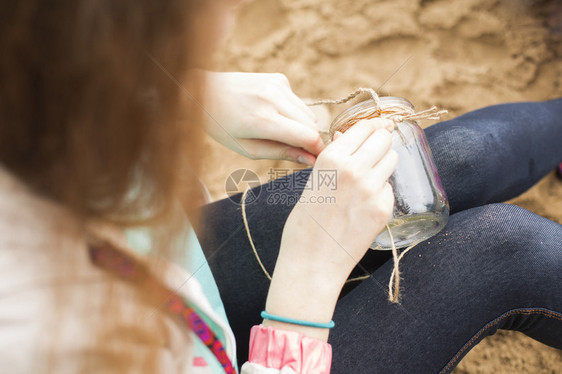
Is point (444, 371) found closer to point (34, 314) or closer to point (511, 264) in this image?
point (511, 264)

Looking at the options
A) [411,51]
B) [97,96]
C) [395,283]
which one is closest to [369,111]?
[395,283]

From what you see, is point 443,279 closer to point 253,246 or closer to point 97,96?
point 253,246

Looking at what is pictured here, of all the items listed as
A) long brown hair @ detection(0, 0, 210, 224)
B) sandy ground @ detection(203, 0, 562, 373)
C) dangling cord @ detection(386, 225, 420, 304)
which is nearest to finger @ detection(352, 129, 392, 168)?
dangling cord @ detection(386, 225, 420, 304)

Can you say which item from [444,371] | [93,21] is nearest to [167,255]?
[93,21]

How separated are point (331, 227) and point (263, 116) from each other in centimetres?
21

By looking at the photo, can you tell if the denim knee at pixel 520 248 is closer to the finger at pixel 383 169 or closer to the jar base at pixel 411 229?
the jar base at pixel 411 229

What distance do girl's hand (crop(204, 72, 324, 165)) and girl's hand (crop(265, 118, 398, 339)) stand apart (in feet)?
0.38

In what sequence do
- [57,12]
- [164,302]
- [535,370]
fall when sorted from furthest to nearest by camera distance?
[535,370] → [164,302] → [57,12]

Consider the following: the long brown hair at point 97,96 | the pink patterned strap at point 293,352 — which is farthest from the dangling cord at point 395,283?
the long brown hair at point 97,96

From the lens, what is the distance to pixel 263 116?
651mm

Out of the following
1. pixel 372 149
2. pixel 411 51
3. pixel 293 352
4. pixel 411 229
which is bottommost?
pixel 293 352

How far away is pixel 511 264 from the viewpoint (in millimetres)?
634

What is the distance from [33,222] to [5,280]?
57 millimetres

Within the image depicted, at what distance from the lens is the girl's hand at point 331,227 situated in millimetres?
532
